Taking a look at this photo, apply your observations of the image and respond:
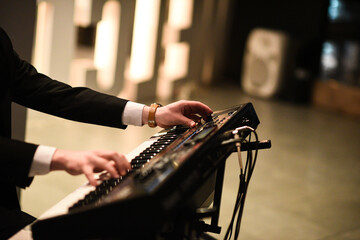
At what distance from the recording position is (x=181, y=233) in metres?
1.45

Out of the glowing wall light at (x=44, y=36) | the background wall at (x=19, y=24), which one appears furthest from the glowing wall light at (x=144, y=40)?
the background wall at (x=19, y=24)

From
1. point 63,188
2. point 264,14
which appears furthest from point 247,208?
point 264,14

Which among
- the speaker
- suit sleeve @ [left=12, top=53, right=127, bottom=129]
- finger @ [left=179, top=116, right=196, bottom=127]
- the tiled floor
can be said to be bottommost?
the tiled floor

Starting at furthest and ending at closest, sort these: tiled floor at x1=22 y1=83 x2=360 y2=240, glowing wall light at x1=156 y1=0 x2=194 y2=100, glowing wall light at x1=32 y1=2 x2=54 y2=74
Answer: glowing wall light at x1=156 y1=0 x2=194 y2=100 → glowing wall light at x1=32 y1=2 x2=54 y2=74 → tiled floor at x1=22 y1=83 x2=360 y2=240

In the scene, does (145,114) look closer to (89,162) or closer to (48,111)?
(48,111)

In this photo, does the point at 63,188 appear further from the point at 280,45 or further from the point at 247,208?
the point at 280,45

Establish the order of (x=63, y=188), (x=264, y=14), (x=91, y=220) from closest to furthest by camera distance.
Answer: (x=91, y=220) → (x=63, y=188) → (x=264, y=14)

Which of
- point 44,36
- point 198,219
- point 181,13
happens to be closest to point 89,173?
point 198,219

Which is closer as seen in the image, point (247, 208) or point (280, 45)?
point (247, 208)

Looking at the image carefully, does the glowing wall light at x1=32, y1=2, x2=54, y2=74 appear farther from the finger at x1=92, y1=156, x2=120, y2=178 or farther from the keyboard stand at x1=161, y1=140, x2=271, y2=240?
the finger at x1=92, y1=156, x2=120, y2=178

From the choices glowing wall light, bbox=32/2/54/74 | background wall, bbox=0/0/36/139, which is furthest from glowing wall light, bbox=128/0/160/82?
background wall, bbox=0/0/36/139

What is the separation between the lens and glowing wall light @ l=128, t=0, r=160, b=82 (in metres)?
5.88

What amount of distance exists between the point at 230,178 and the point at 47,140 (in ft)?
4.99

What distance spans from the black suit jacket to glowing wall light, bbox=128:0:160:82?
3.98 meters
